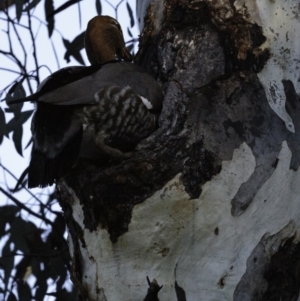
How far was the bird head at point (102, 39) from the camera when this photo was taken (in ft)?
9.56

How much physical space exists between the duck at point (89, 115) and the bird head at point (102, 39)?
20.7 inches

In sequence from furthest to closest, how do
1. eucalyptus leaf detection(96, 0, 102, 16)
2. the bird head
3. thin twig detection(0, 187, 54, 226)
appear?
1. eucalyptus leaf detection(96, 0, 102, 16)
2. thin twig detection(0, 187, 54, 226)
3. the bird head

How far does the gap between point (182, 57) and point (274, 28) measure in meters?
0.27

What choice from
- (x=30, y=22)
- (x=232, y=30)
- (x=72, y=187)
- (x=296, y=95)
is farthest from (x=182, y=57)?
(x=30, y=22)

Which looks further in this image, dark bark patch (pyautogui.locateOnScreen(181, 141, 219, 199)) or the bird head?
the bird head

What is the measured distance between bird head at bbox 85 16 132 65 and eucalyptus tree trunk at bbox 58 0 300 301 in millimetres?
639

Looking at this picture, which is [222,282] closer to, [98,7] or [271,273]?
[271,273]

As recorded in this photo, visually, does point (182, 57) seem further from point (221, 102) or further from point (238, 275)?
point (238, 275)

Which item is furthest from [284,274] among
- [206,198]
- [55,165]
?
[55,165]

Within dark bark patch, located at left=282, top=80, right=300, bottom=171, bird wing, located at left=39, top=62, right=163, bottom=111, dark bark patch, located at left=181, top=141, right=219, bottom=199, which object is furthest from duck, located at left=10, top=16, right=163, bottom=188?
dark bark patch, located at left=282, top=80, right=300, bottom=171

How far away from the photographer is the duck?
2.17 metres

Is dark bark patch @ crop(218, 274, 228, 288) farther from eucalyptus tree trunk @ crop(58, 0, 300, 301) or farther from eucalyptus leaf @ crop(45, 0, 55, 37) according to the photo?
eucalyptus leaf @ crop(45, 0, 55, 37)

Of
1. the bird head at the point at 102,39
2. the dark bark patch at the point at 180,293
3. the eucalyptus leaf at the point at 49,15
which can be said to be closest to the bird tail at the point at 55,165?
the dark bark patch at the point at 180,293

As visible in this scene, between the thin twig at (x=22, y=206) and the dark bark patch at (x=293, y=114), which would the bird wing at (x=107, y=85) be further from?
the thin twig at (x=22, y=206)
